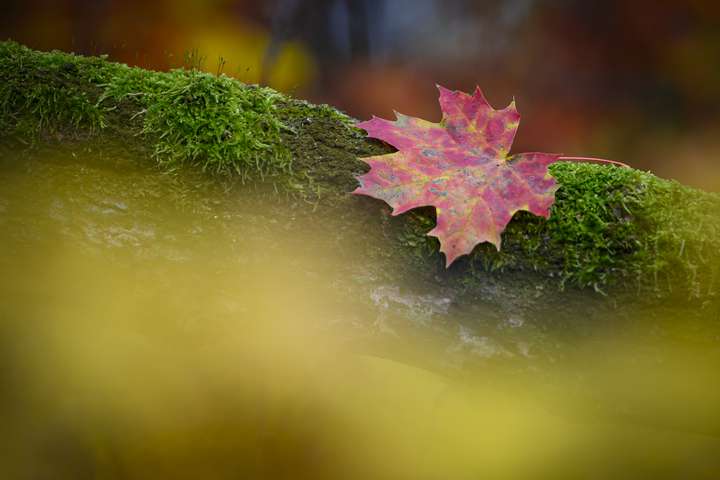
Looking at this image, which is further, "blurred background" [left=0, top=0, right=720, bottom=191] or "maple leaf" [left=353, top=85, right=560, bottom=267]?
"blurred background" [left=0, top=0, right=720, bottom=191]

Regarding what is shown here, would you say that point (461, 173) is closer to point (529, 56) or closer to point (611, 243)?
point (611, 243)

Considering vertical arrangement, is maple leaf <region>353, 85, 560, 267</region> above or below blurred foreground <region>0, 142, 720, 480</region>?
above

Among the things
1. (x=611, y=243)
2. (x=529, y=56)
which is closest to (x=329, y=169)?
(x=611, y=243)

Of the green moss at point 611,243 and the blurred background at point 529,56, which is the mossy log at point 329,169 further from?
the blurred background at point 529,56

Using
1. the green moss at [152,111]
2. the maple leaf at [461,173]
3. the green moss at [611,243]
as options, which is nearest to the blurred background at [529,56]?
the green moss at [152,111]

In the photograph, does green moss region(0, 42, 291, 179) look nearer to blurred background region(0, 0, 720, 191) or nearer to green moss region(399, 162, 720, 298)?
green moss region(399, 162, 720, 298)

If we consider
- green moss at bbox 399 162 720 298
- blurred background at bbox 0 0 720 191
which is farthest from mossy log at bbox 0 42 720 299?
blurred background at bbox 0 0 720 191
